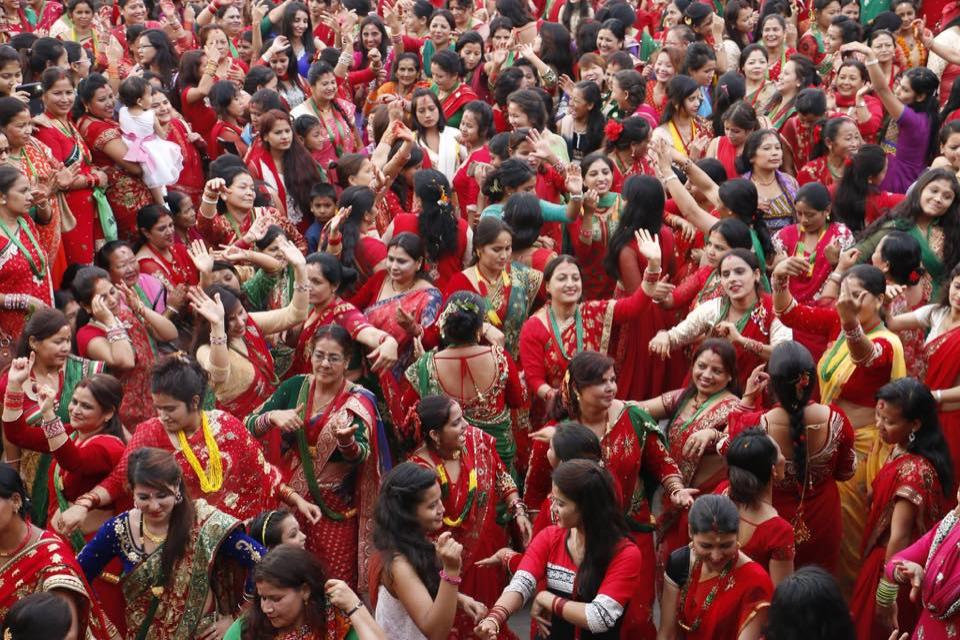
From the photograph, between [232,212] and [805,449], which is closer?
[805,449]

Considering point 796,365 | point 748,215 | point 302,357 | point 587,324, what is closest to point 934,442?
point 796,365

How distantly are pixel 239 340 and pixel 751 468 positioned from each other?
2.11 metres

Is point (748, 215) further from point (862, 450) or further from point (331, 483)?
point (331, 483)

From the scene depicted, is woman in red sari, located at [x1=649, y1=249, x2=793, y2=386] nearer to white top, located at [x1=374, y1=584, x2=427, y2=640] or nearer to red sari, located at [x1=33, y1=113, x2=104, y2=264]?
white top, located at [x1=374, y1=584, x2=427, y2=640]

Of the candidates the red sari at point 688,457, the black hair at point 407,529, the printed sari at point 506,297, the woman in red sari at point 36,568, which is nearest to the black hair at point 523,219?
the printed sari at point 506,297

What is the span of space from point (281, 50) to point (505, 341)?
352cm

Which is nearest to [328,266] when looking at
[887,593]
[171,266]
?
[171,266]

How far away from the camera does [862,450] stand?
4.96m

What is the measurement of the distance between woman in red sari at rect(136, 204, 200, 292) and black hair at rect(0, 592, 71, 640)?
9.67 ft

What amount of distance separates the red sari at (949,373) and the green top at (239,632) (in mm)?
2389

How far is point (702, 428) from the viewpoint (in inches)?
190

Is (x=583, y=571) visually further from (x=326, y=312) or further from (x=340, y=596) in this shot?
(x=326, y=312)

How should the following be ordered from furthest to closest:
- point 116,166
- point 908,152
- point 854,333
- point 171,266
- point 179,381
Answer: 1. point 908,152
2. point 116,166
3. point 171,266
4. point 854,333
5. point 179,381

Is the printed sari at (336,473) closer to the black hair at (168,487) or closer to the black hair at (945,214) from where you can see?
the black hair at (168,487)
